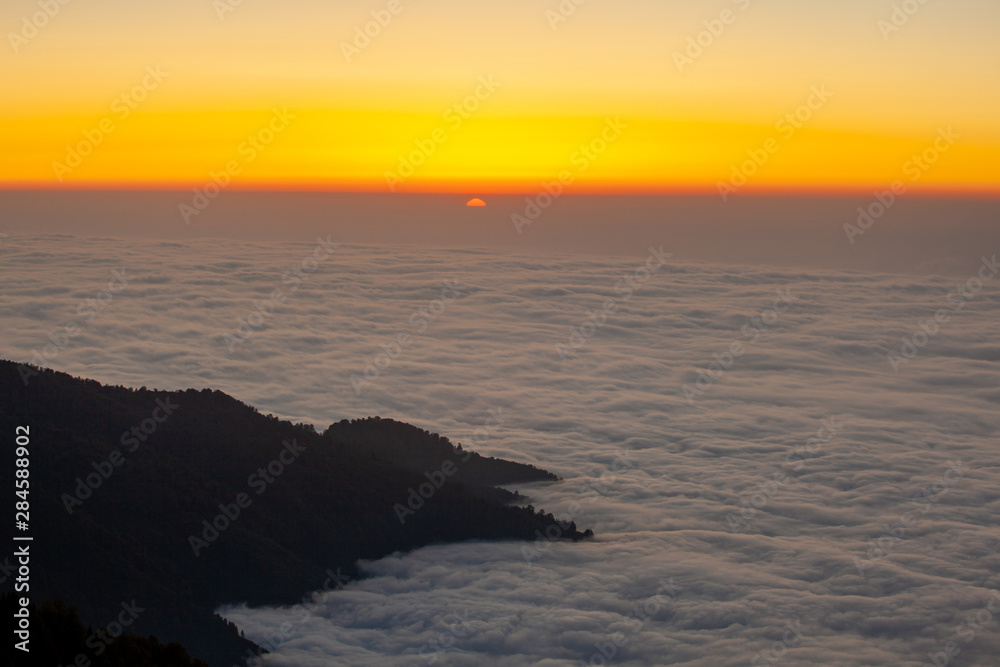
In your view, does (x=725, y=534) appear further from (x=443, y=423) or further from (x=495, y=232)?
(x=495, y=232)

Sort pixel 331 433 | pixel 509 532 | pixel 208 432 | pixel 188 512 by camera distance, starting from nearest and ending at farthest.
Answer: pixel 188 512
pixel 208 432
pixel 509 532
pixel 331 433

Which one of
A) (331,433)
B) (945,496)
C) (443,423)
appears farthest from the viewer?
(443,423)

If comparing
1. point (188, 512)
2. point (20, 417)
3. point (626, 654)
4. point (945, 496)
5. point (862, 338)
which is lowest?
point (626, 654)

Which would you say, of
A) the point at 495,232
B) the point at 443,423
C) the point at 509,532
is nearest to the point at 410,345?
the point at 443,423

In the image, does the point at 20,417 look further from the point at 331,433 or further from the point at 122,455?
the point at 331,433

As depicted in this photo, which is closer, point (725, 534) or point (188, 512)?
point (188, 512)

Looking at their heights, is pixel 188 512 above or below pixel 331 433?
below

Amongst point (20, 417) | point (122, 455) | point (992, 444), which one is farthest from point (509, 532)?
point (992, 444)
